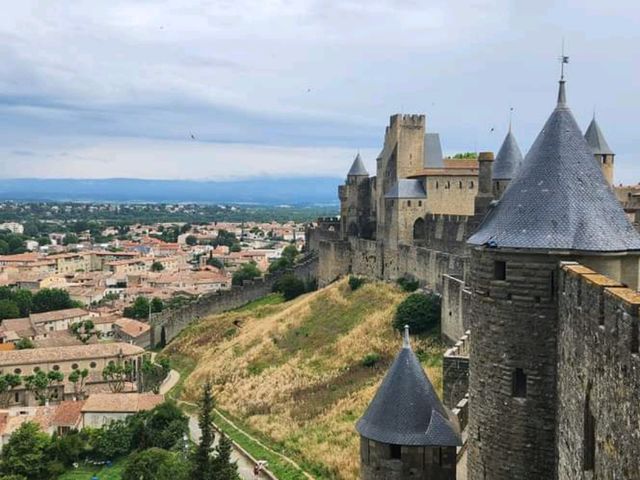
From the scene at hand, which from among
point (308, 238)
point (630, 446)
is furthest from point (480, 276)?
point (308, 238)

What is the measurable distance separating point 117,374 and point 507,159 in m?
36.0

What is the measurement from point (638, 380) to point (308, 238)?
2427 inches

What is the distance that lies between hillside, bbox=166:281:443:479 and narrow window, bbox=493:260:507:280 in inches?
538

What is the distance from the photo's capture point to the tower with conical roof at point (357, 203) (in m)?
52.1

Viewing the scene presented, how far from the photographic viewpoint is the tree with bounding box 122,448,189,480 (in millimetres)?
30766

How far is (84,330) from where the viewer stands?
264 feet

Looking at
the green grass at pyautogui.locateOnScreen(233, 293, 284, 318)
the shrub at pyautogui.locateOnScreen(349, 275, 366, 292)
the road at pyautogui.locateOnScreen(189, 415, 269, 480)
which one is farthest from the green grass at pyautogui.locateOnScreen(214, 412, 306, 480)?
the green grass at pyautogui.locateOnScreen(233, 293, 284, 318)

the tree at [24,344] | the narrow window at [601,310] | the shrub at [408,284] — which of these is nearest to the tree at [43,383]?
the tree at [24,344]

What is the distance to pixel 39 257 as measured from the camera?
141m

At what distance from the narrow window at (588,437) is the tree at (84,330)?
69.9m

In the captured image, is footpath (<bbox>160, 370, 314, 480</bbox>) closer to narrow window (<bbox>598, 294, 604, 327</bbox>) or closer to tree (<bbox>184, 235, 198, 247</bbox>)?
narrow window (<bbox>598, 294, 604, 327</bbox>)

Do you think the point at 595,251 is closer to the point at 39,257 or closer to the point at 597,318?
the point at 597,318

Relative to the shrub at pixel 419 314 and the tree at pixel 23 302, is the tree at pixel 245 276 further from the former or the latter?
the shrub at pixel 419 314

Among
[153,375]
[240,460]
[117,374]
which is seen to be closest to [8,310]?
[117,374]
